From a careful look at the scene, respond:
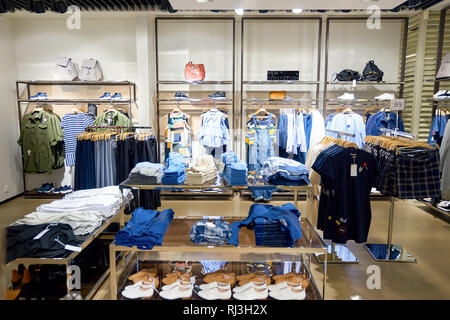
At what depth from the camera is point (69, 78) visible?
6.03 meters

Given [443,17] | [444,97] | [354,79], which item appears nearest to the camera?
[444,97]

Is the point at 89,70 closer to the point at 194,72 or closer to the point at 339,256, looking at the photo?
the point at 194,72

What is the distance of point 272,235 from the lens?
255cm

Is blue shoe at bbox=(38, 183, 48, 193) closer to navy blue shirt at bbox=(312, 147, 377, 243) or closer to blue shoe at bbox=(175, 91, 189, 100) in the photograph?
blue shoe at bbox=(175, 91, 189, 100)

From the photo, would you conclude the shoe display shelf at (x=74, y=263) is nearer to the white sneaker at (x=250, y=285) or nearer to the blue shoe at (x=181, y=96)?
the white sneaker at (x=250, y=285)

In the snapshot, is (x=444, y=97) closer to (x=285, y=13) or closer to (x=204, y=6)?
(x=285, y=13)

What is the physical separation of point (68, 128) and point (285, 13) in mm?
4543

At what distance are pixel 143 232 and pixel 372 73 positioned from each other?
16.5ft

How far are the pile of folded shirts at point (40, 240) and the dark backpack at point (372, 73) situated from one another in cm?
538

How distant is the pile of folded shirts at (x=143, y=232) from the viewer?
98.0 inches

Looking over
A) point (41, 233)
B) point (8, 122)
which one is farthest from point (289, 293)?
point (8, 122)

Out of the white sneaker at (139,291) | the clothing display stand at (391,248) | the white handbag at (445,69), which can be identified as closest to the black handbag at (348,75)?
the white handbag at (445,69)
